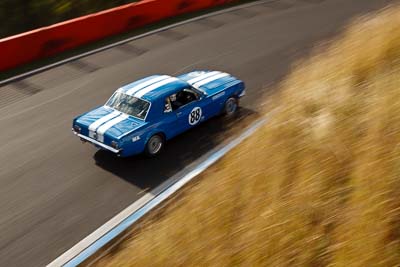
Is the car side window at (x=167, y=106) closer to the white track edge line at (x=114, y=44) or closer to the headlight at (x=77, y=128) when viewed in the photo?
the headlight at (x=77, y=128)

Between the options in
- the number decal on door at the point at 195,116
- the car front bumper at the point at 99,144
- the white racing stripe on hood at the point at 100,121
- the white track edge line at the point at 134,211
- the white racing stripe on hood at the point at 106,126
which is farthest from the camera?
the number decal on door at the point at 195,116

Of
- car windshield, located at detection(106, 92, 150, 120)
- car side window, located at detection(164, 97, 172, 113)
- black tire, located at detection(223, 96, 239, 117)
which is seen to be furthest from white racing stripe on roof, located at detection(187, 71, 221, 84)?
car windshield, located at detection(106, 92, 150, 120)

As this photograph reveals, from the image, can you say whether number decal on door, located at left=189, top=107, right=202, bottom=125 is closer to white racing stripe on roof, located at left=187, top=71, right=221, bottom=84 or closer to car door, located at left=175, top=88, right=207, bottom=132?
car door, located at left=175, top=88, right=207, bottom=132

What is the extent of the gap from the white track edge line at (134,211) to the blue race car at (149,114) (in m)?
0.98

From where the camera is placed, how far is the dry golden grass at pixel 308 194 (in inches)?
161

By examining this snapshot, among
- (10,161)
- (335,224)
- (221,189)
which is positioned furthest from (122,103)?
(335,224)

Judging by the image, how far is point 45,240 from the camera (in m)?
7.29

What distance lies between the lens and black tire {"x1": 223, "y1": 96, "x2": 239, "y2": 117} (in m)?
10.5

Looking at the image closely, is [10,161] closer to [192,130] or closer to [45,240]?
[45,240]

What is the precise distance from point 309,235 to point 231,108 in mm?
6631

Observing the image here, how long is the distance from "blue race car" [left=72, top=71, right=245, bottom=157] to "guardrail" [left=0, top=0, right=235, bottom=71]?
5755 millimetres

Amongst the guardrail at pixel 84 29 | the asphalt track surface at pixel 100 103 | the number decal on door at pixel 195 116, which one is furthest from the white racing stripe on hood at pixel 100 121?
the guardrail at pixel 84 29

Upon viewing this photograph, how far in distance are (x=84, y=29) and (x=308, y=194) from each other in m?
12.6

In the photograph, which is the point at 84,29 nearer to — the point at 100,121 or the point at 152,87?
the point at 152,87
